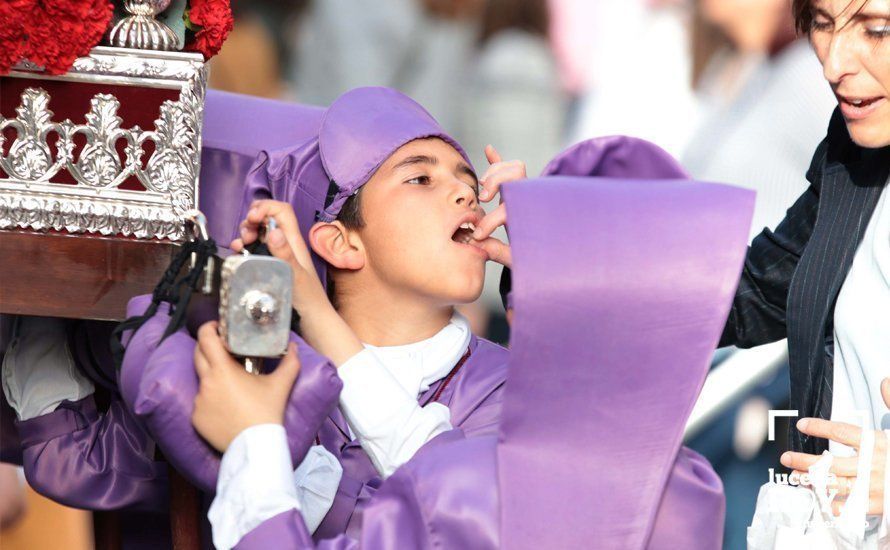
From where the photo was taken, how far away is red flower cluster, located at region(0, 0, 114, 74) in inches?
84.5

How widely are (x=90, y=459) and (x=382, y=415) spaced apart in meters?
0.59

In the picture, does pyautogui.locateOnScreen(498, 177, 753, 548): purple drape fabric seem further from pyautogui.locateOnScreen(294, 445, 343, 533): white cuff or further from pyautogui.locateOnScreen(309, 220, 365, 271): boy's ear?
pyautogui.locateOnScreen(309, 220, 365, 271): boy's ear

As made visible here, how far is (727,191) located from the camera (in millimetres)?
1688

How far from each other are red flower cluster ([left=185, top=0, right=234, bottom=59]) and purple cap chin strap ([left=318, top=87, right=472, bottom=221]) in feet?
0.73

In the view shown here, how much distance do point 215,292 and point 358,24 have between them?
11.8 ft

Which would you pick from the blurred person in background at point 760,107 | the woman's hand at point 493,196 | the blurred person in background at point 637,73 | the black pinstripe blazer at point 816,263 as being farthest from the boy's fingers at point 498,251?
the blurred person in background at point 637,73

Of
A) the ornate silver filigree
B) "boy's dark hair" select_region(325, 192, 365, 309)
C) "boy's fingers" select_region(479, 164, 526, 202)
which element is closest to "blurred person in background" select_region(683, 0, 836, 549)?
"boy's fingers" select_region(479, 164, 526, 202)

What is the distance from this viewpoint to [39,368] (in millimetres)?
2404

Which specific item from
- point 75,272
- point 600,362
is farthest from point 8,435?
point 600,362

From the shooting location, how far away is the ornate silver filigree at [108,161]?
2.24 meters

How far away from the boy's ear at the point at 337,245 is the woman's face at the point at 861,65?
31.9 inches

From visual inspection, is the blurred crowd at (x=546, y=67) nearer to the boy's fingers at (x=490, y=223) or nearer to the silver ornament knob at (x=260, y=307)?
the boy's fingers at (x=490, y=223)

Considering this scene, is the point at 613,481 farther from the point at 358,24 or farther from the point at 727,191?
the point at 358,24

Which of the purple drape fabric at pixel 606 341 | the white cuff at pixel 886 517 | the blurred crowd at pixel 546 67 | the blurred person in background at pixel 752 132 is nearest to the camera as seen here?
the purple drape fabric at pixel 606 341
